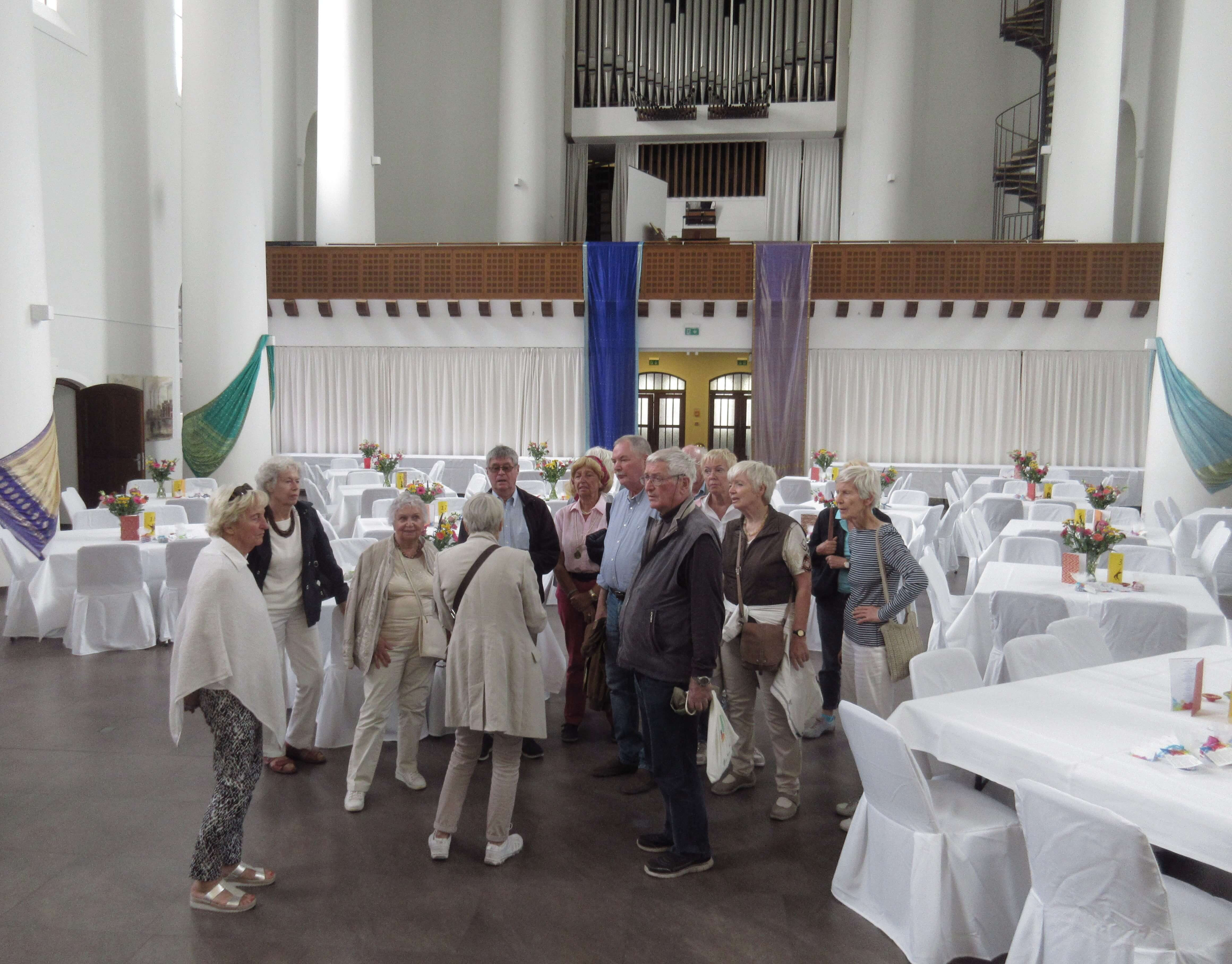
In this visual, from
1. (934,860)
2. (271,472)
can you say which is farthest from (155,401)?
(934,860)

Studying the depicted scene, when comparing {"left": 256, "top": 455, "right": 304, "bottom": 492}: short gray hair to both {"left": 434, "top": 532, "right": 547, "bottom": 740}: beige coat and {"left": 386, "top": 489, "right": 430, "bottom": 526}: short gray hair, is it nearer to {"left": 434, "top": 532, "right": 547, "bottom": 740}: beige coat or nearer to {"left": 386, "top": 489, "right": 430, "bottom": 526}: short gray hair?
{"left": 386, "top": 489, "right": 430, "bottom": 526}: short gray hair

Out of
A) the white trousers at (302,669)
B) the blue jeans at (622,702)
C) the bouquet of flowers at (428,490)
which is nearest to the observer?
the blue jeans at (622,702)

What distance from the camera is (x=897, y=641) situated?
414cm

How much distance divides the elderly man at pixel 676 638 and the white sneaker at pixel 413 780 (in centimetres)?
133

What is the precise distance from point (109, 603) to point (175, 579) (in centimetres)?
54

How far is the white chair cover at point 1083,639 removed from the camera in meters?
4.41

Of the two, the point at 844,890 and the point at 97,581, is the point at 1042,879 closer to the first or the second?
the point at 844,890

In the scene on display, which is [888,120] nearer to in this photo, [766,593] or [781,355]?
[781,355]

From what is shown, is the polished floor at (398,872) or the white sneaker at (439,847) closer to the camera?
the polished floor at (398,872)

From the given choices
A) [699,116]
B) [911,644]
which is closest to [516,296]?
[699,116]

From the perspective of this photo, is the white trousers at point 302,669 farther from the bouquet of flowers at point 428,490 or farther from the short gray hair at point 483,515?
the bouquet of flowers at point 428,490

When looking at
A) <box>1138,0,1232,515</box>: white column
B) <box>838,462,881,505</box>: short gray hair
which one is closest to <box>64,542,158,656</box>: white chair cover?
<box>838,462,881,505</box>: short gray hair

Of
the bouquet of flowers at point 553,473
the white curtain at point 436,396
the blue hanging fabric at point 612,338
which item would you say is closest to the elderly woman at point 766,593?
the bouquet of flowers at point 553,473

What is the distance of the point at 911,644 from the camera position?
4168 mm
